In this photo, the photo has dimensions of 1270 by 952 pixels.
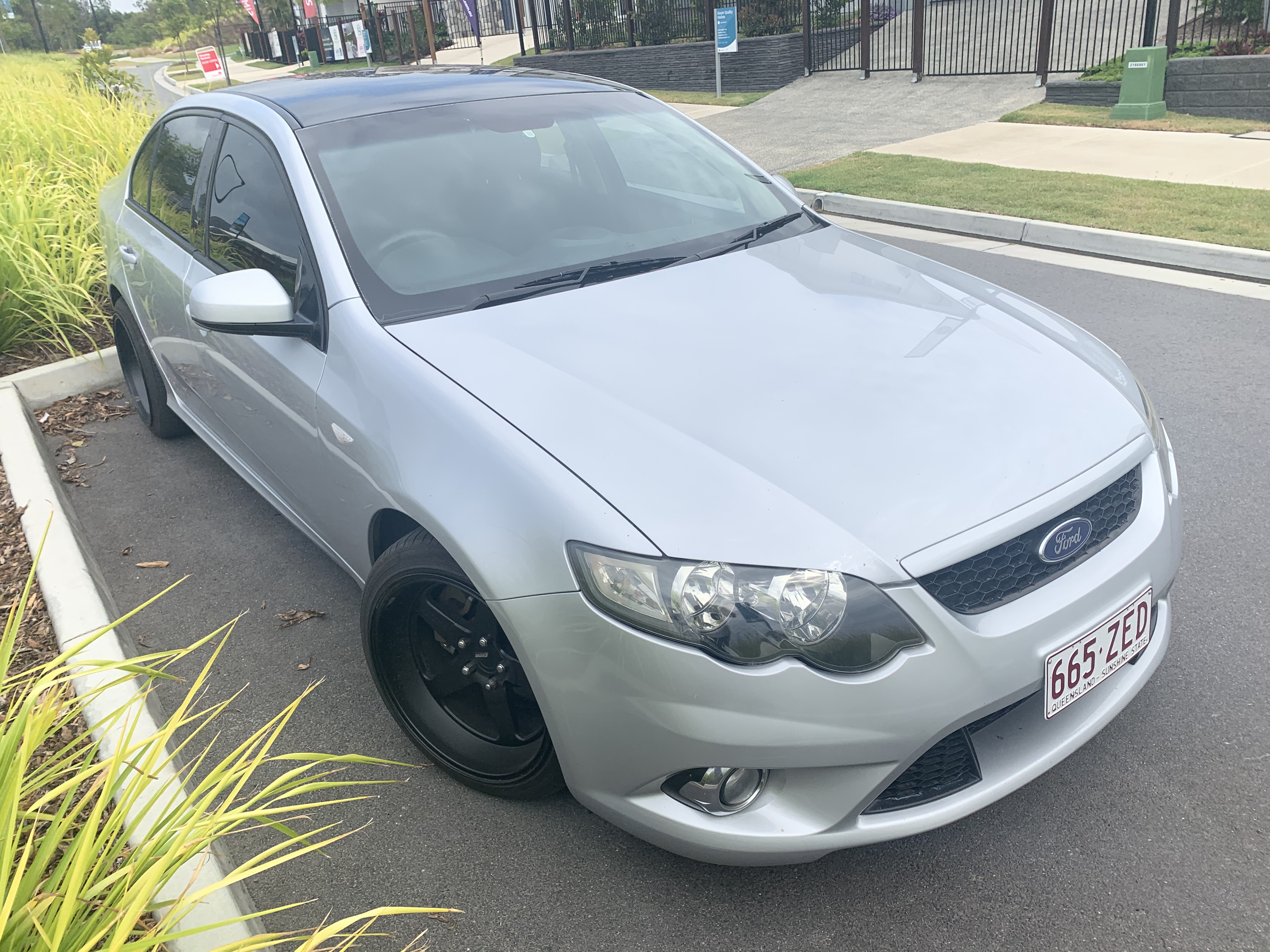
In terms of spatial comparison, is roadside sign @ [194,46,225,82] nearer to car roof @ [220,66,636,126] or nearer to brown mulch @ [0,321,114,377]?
brown mulch @ [0,321,114,377]

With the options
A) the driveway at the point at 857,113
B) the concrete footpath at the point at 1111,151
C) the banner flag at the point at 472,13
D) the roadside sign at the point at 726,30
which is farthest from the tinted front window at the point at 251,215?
the banner flag at the point at 472,13

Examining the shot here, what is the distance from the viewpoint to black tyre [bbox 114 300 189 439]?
15.0 feet

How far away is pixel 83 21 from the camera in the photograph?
66.7 m

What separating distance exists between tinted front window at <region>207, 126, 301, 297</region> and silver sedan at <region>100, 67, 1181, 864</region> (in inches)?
0.8

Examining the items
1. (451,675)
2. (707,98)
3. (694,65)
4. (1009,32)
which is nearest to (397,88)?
(451,675)

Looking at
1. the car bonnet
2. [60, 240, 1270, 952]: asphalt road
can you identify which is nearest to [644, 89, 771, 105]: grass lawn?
the car bonnet

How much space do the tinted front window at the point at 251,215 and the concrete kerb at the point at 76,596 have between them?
100cm

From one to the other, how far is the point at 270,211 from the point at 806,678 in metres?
2.32

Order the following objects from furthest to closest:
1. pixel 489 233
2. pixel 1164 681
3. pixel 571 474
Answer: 1. pixel 489 233
2. pixel 1164 681
3. pixel 571 474

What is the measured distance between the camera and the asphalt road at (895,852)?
2090 millimetres

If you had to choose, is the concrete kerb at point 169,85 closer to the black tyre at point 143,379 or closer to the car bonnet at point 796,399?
the black tyre at point 143,379

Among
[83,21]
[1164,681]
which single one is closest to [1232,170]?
[1164,681]

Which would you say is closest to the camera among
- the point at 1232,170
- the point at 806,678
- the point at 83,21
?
the point at 806,678

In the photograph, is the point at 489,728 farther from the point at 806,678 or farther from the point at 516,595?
the point at 806,678
